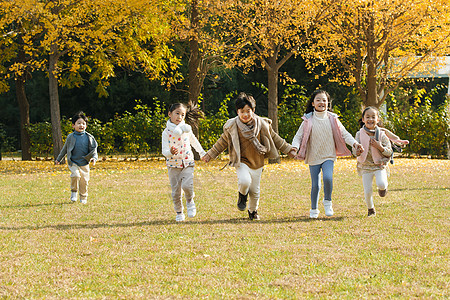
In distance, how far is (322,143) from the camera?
25.0ft

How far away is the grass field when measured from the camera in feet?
13.8

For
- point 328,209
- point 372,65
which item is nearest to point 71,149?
point 328,209

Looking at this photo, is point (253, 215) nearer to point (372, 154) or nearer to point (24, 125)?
point (372, 154)

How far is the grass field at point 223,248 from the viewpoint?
4199 millimetres

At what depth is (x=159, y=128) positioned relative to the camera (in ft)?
68.9

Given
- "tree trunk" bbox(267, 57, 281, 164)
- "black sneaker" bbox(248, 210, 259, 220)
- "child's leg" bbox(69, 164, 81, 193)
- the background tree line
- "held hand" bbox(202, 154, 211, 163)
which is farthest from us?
"tree trunk" bbox(267, 57, 281, 164)

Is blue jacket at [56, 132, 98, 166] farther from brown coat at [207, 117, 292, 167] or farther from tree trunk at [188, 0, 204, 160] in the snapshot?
tree trunk at [188, 0, 204, 160]

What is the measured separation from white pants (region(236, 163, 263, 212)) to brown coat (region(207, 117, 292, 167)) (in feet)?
0.39

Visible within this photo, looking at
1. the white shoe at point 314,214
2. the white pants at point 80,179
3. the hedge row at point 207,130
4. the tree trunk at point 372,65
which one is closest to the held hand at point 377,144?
the white shoe at point 314,214

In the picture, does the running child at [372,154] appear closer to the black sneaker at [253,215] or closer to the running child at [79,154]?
the black sneaker at [253,215]

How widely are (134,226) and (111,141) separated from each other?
15.1m

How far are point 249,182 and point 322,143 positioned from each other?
1.21m

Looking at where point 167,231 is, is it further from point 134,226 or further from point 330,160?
point 330,160

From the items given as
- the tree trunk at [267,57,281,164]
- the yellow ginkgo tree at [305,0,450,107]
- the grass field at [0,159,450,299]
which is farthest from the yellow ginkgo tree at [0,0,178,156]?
the grass field at [0,159,450,299]
